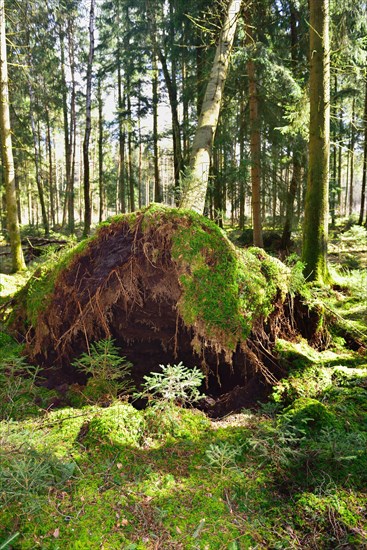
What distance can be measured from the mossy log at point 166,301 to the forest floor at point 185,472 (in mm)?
633

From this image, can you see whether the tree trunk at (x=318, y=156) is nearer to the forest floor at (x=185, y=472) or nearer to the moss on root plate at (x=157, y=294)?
the moss on root plate at (x=157, y=294)

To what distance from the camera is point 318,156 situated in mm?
6863

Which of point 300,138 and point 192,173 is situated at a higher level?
point 300,138

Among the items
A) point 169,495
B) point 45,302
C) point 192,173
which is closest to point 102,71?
point 192,173

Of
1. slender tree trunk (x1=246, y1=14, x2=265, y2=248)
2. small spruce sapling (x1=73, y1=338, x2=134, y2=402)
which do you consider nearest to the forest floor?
small spruce sapling (x1=73, y1=338, x2=134, y2=402)

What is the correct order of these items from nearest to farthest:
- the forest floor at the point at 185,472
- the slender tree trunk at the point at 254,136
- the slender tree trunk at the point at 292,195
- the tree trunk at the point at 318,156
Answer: the forest floor at the point at 185,472 < the tree trunk at the point at 318,156 < the slender tree trunk at the point at 254,136 < the slender tree trunk at the point at 292,195

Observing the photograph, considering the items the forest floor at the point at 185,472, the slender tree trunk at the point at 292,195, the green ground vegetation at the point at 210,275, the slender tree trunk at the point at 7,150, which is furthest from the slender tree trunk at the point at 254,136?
the forest floor at the point at 185,472

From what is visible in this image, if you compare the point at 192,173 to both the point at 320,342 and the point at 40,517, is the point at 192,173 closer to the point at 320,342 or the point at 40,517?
the point at 320,342

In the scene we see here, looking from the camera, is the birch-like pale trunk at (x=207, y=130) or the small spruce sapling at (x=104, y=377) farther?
the birch-like pale trunk at (x=207, y=130)

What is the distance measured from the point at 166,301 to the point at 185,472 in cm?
196

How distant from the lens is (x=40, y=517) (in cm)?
225

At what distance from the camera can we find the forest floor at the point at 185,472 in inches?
89.0

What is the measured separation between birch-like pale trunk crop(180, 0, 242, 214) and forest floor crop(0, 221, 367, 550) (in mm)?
3054

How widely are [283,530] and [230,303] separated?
2144 mm
